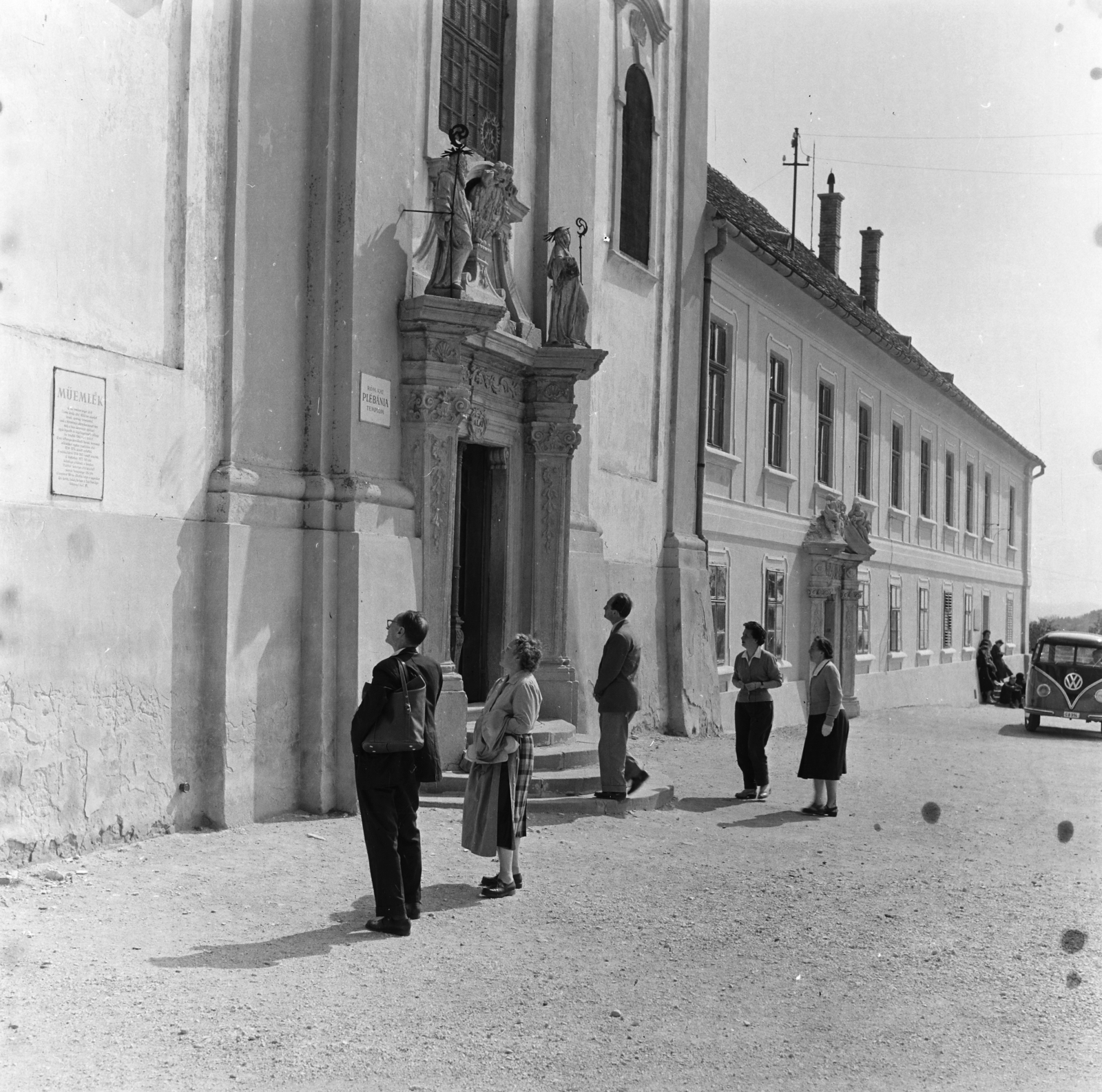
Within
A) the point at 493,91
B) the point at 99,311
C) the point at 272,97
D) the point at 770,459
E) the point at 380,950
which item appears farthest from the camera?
the point at 770,459

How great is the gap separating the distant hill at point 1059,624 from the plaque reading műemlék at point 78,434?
4187cm

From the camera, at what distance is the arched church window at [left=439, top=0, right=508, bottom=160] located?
11633 millimetres

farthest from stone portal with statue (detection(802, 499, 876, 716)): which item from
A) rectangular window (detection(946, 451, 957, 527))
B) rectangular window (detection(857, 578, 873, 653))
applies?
rectangular window (detection(946, 451, 957, 527))

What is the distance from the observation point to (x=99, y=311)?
789cm

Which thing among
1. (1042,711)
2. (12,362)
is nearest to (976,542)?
(1042,711)

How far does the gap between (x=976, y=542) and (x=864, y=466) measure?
12.2 meters

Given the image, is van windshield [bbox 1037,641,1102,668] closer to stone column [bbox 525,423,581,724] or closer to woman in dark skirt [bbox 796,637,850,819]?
stone column [bbox 525,423,581,724]

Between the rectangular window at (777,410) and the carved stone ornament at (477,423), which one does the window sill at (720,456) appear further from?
the carved stone ornament at (477,423)

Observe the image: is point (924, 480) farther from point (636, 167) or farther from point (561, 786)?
point (561, 786)

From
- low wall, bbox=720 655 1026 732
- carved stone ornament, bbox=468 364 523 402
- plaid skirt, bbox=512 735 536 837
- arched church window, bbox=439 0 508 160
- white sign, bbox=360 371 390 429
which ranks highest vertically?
arched church window, bbox=439 0 508 160

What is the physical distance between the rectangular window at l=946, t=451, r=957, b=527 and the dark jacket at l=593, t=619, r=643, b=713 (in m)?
25.3

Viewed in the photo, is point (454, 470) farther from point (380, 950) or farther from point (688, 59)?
point (688, 59)

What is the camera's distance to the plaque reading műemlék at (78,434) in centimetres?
750

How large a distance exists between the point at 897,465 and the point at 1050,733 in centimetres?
782
